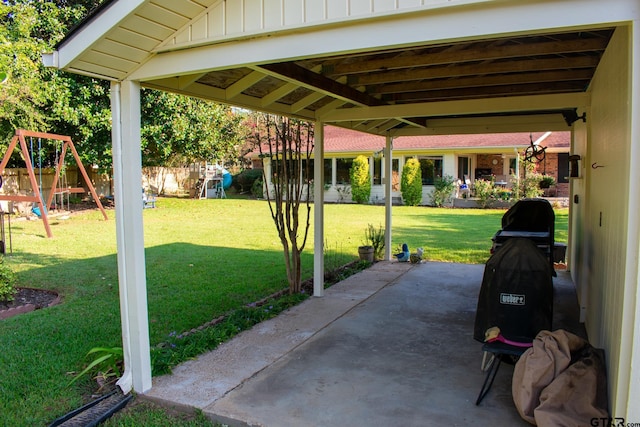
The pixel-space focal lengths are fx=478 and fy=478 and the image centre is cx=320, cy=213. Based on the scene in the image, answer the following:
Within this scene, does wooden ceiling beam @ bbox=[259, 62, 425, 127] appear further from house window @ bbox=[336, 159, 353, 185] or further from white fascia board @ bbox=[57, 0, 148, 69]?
house window @ bbox=[336, 159, 353, 185]

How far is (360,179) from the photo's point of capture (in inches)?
878

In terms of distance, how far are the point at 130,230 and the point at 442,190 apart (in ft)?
59.1

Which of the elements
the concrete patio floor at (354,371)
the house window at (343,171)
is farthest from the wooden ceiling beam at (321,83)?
the house window at (343,171)

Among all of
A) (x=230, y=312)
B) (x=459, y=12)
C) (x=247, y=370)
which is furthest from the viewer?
(x=230, y=312)

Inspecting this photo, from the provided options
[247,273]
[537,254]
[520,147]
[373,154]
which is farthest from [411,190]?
[537,254]

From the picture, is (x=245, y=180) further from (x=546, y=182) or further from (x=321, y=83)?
(x=321, y=83)

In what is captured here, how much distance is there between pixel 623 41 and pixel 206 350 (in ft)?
13.8

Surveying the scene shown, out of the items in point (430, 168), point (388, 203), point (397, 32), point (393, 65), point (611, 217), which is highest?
point (393, 65)

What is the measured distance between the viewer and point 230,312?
19.2 ft

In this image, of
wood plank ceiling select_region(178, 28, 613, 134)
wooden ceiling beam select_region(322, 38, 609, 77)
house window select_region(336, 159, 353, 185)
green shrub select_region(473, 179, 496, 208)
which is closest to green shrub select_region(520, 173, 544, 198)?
green shrub select_region(473, 179, 496, 208)

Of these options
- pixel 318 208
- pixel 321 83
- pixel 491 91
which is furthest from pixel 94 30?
pixel 491 91

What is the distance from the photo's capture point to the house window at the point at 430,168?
860 inches

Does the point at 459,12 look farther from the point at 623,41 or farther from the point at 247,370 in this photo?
the point at 247,370

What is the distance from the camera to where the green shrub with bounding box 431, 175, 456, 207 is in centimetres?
2032
